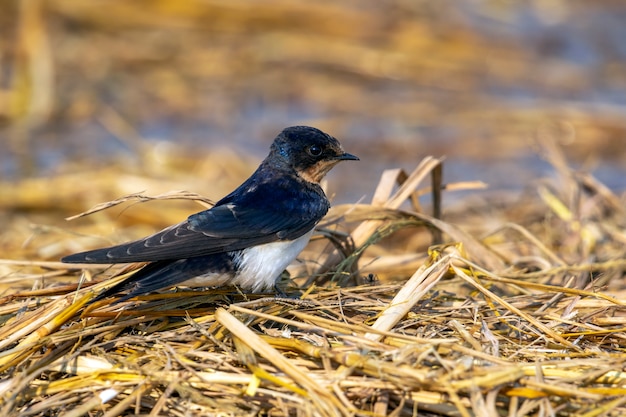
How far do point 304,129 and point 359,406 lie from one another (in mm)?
1623

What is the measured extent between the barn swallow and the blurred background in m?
3.16

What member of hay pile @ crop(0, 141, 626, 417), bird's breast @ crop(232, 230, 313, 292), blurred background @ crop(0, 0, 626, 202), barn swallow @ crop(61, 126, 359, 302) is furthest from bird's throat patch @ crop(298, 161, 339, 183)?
blurred background @ crop(0, 0, 626, 202)

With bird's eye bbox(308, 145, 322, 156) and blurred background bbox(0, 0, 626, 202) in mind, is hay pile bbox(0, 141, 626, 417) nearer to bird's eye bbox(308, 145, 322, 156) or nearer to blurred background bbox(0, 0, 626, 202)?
bird's eye bbox(308, 145, 322, 156)

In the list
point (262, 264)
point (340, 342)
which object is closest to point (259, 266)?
point (262, 264)

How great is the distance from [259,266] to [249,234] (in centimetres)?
13

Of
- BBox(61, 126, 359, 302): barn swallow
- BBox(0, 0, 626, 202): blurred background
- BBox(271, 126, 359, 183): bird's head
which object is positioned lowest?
BBox(0, 0, 626, 202): blurred background

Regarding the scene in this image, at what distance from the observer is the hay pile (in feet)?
9.43

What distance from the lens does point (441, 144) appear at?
9.33m

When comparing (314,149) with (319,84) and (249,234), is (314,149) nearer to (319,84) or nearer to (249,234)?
(249,234)

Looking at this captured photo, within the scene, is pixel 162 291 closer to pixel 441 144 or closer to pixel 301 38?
pixel 441 144

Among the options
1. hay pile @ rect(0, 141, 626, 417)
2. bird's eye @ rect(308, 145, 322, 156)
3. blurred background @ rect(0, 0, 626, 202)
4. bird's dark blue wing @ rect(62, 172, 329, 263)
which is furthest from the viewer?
blurred background @ rect(0, 0, 626, 202)

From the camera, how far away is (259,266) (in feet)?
12.1

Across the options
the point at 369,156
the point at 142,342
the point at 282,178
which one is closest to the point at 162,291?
the point at 142,342

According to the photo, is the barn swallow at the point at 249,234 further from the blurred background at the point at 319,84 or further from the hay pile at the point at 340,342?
the blurred background at the point at 319,84
